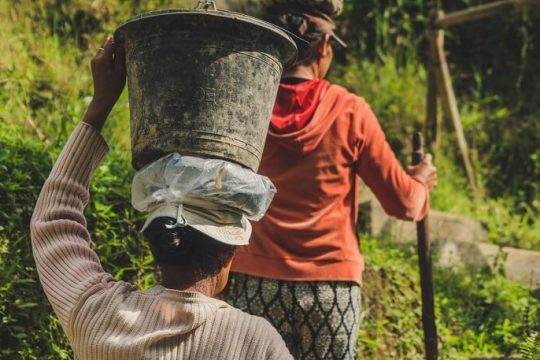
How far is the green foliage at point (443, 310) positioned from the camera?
503 centimetres

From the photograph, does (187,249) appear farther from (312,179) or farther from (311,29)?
(311,29)

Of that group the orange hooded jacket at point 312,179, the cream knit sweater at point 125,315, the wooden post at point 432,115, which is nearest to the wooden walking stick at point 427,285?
the orange hooded jacket at point 312,179

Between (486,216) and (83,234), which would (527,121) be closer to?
(486,216)

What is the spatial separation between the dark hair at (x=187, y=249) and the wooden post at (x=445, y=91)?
208 inches

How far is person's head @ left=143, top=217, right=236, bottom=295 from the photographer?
204 centimetres

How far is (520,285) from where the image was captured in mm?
5863

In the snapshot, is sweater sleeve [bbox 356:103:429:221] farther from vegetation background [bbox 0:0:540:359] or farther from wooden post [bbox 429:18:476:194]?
wooden post [bbox 429:18:476:194]

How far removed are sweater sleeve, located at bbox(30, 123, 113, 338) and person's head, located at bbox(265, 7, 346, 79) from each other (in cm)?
122

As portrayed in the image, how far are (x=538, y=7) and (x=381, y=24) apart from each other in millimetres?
1547

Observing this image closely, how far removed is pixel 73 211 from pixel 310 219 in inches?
48.8

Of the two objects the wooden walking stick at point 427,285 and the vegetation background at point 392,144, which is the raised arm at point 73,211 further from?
the wooden walking stick at point 427,285

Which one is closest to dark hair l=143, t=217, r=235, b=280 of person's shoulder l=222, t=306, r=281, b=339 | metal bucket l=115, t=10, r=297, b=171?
person's shoulder l=222, t=306, r=281, b=339

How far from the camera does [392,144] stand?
7621mm

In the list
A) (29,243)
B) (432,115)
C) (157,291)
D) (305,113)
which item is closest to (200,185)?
(157,291)
